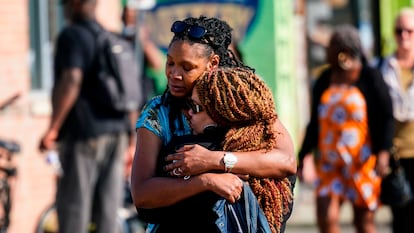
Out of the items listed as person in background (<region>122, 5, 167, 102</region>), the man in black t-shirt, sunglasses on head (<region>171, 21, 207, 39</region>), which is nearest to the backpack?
the man in black t-shirt

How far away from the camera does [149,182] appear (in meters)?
4.93

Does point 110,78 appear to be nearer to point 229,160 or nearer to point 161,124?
point 161,124

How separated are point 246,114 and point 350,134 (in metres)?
4.86

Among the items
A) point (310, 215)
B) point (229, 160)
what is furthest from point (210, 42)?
point (310, 215)

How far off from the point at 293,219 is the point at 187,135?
9.39 meters

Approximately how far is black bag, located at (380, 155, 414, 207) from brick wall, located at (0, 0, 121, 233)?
326 centimetres

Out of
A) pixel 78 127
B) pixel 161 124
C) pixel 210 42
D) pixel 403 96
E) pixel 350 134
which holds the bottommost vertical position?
pixel 350 134

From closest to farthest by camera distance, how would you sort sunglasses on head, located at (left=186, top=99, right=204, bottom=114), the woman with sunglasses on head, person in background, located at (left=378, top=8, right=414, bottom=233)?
the woman with sunglasses on head
sunglasses on head, located at (left=186, top=99, right=204, bottom=114)
person in background, located at (left=378, top=8, right=414, bottom=233)

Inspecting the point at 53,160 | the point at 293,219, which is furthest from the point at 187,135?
the point at 293,219

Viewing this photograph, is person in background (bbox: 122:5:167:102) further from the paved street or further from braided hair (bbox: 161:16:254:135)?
braided hair (bbox: 161:16:254:135)

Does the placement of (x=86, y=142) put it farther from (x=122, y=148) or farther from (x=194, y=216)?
(x=194, y=216)

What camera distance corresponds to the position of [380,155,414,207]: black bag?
9711 millimetres

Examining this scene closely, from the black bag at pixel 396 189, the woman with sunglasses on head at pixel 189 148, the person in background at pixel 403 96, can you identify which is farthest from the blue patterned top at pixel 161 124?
the person in background at pixel 403 96

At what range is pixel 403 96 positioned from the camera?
32.6 ft
